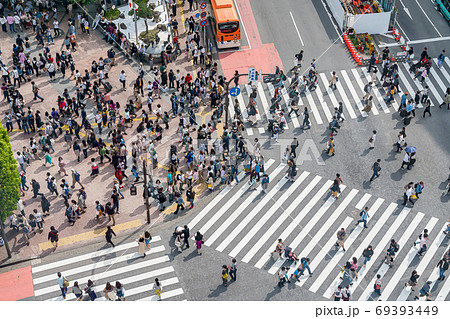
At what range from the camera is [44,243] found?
152 ft

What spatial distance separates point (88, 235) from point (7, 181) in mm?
6260

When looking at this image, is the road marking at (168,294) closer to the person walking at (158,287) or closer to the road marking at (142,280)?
the person walking at (158,287)

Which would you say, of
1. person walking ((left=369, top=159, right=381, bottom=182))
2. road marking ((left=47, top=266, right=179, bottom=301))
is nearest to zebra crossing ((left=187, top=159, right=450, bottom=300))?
person walking ((left=369, top=159, right=381, bottom=182))

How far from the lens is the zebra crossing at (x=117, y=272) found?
142 feet

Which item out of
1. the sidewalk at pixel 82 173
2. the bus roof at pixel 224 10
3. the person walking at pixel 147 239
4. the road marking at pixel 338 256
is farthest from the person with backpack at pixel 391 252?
the bus roof at pixel 224 10

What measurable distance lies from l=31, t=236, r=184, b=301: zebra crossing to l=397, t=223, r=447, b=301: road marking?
12.7 m

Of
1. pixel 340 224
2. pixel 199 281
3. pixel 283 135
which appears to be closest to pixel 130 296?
pixel 199 281

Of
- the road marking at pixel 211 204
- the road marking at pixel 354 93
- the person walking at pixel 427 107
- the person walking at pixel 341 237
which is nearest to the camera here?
the person walking at pixel 341 237

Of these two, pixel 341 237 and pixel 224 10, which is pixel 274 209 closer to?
pixel 341 237

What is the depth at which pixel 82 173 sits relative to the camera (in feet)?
167

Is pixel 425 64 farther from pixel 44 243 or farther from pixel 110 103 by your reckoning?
pixel 44 243

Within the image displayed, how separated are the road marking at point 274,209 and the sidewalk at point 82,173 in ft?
14.6

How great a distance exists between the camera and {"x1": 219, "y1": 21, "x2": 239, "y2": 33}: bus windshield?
60.2 metres

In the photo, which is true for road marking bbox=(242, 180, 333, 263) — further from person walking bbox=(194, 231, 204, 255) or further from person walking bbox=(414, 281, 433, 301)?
person walking bbox=(414, 281, 433, 301)
